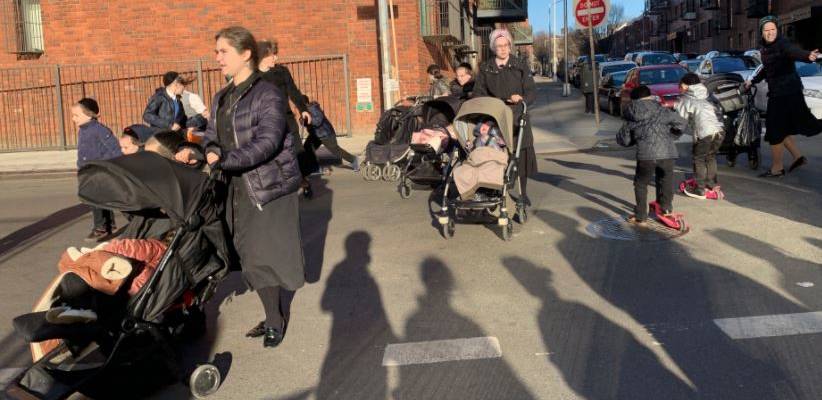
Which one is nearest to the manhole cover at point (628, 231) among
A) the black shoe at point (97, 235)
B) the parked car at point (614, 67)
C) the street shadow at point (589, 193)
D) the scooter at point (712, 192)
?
the street shadow at point (589, 193)

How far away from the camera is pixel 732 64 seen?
24297 millimetres

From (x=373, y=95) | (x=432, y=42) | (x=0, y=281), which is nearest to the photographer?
(x=0, y=281)

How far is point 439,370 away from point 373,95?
1632 cm

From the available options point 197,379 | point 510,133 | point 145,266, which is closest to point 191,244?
point 145,266

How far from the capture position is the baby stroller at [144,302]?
3.94 metres

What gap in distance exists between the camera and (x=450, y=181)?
8.17 m

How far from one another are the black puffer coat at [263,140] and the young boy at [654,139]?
14.0ft

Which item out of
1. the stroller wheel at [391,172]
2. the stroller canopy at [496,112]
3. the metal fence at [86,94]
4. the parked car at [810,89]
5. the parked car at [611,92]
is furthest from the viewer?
the parked car at [611,92]

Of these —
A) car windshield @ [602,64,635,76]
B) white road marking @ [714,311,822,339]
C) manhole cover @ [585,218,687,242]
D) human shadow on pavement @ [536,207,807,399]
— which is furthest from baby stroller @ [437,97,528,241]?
car windshield @ [602,64,635,76]

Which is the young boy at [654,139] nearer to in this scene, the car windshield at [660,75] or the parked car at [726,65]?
the car windshield at [660,75]

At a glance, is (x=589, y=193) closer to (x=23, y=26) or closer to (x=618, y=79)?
(x=618, y=79)

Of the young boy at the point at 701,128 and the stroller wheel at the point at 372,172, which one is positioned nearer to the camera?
the young boy at the point at 701,128

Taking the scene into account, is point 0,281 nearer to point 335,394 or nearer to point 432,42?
point 335,394

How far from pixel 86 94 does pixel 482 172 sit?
53.8 ft
